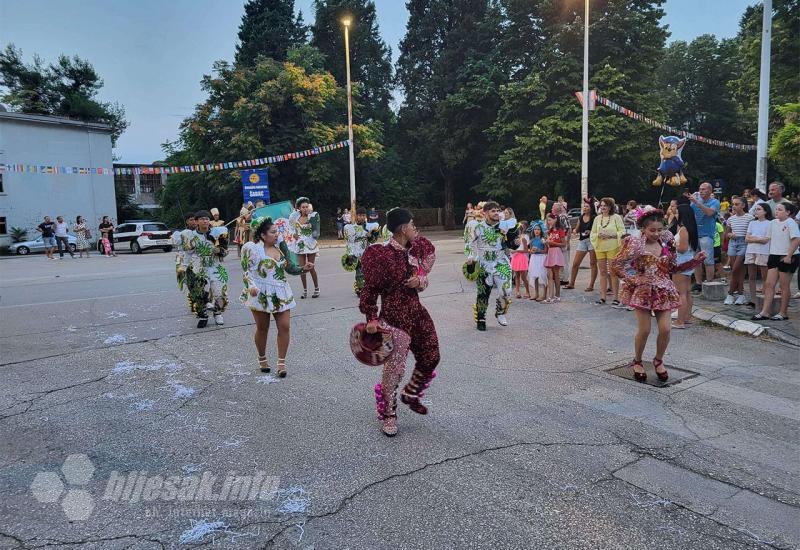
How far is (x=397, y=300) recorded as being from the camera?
4680 mm

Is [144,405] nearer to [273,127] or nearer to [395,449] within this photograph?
[395,449]

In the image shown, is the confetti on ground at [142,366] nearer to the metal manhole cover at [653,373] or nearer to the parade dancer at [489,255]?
the parade dancer at [489,255]

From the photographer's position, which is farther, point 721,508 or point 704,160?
point 704,160

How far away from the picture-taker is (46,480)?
153 inches

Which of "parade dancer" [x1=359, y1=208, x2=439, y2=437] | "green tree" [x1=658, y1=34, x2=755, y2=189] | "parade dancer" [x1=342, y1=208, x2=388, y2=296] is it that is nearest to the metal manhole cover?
"parade dancer" [x1=359, y1=208, x2=439, y2=437]

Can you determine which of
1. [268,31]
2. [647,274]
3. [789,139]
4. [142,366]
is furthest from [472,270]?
[268,31]

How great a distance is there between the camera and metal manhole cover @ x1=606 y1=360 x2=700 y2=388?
5965 millimetres

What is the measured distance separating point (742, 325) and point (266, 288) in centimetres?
677

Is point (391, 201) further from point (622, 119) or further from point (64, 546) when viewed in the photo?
point (64, 546)

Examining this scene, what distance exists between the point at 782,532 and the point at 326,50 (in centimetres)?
4507

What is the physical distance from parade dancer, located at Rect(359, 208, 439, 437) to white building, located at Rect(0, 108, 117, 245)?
109ft

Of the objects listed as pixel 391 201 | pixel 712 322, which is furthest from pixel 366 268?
pixel 391 201

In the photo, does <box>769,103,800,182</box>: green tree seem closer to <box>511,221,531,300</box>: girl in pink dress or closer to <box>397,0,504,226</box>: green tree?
<box>511,221,531,300</box>: girl in pink dress

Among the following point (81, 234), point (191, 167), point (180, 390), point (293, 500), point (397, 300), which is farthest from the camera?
point (191, 167)
